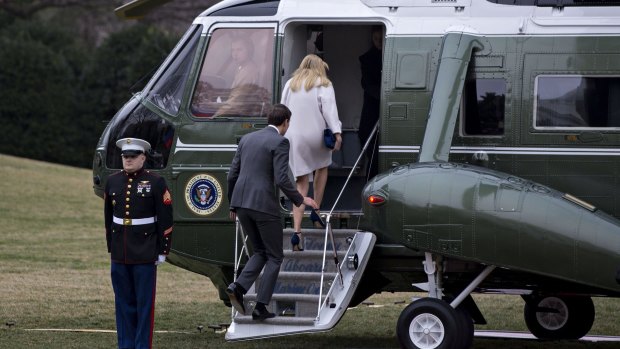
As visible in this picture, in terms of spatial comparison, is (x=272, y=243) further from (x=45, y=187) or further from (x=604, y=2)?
(x=45, y=187)

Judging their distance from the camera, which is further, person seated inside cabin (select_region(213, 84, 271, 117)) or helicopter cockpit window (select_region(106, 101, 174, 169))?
helicopter cockpit window (select_region(106, 101, 174, 169))

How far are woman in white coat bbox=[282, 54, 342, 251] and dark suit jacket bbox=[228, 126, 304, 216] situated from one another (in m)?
0.51

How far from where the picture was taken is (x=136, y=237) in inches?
363

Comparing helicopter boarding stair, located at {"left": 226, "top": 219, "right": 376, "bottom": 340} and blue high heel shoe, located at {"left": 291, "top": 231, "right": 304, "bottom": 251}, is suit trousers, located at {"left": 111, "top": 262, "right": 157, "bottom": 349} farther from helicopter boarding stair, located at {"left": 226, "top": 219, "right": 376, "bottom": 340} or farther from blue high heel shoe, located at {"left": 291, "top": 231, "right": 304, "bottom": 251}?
A: blue high heel shoe, located at {"left": 291, "top": 231, "right": 304, "bottom": 251}

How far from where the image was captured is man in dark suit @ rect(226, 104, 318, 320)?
945 centimetres

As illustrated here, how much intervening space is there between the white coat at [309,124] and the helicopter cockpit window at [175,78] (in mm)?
1081

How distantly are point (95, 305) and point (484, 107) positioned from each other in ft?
17.2

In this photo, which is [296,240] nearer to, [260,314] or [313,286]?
[313,286]

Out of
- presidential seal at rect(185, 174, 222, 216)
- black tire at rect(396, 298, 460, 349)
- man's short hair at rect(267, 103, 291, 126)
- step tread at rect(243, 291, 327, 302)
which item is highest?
man's short hair at rect(267, 103, 291, 126)

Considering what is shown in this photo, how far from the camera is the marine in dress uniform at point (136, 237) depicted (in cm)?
923

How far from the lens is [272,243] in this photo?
31.2 ft

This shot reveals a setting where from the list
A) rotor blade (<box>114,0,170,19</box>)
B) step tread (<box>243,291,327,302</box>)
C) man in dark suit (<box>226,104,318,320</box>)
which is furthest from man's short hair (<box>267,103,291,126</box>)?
rotor blade (<box>114,0,170,19</box>)

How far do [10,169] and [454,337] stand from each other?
724 inches

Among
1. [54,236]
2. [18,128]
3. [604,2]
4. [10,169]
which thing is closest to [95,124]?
[18,128]
